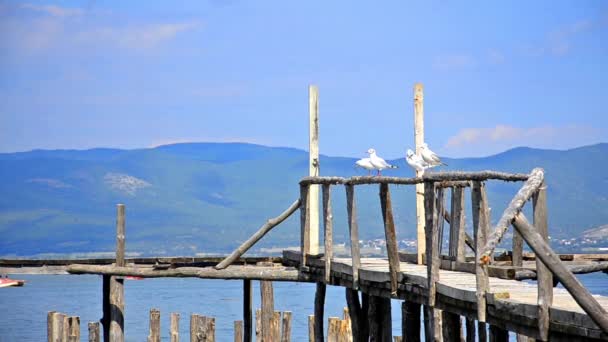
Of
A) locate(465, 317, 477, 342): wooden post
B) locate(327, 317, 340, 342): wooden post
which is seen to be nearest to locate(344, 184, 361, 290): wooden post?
locate(465, 317, 477, 342): wooden post

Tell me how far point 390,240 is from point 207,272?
6247 millimetres

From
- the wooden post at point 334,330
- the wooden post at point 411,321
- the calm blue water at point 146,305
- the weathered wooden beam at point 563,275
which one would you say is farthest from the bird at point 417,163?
the calm blue water at point 146,305

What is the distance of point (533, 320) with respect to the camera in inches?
501

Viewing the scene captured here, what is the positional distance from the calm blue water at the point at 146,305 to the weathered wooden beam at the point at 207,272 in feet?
93.0

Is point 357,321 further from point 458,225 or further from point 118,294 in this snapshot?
point 118,294

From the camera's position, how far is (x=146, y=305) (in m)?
80.7

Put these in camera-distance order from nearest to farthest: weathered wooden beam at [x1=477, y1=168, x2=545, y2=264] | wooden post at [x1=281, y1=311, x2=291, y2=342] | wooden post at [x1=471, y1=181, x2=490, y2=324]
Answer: weathered wooden beam at [x1=477, y1=168, x2=545, y2=264]
wooden post at [x1=471, y1=181, x2=490, y2=324]
wooden post at [x1=281, y1=311, x2=291, y2=342]

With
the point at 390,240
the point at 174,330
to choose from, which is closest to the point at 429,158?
the point at 390,240

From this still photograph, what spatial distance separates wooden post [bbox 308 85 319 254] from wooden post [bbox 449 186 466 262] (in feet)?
12.0

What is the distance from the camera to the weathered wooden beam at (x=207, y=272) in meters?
23.1

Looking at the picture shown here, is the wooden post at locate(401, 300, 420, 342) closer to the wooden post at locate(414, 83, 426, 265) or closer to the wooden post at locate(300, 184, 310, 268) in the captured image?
the wooden post at locate(414, 83, 426, 265)

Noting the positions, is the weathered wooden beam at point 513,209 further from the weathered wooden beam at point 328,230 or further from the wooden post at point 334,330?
the wooden post at point 334,330

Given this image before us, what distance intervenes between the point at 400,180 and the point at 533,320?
5433 millimetres

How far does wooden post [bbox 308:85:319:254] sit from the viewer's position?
73.9ft
